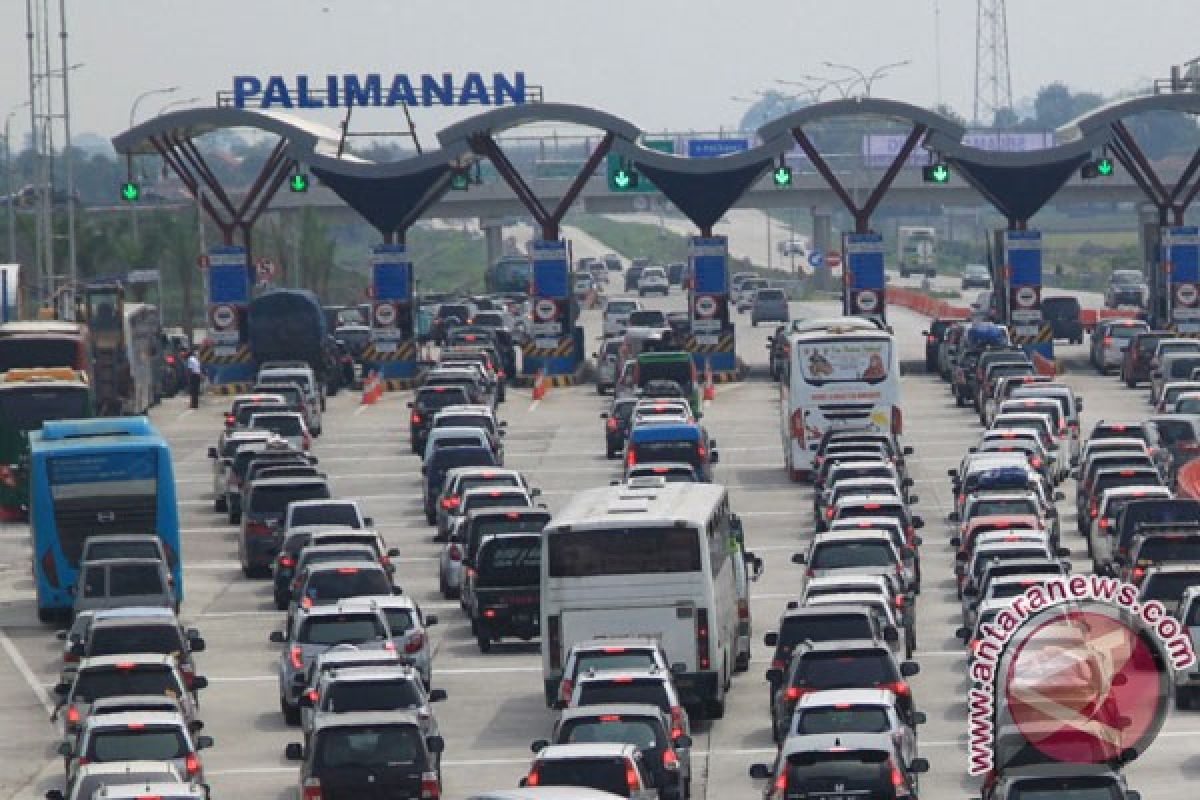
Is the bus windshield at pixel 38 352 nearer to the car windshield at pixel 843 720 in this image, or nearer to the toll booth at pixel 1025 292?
the toll booth at pixel 1025 292

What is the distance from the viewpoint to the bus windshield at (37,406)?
64.4 meters

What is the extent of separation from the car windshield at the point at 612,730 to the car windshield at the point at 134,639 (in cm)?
970

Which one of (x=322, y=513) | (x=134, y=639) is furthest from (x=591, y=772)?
(x=322, y=513)

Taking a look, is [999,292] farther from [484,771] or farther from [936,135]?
[484,771]

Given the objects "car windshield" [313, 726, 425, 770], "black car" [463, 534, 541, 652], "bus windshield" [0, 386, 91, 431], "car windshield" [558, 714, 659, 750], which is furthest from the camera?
"bus windshield" [0, 386, 91, 431]

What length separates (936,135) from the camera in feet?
299

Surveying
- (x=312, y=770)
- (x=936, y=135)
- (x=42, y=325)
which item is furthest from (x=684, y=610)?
(x=936, y=135)

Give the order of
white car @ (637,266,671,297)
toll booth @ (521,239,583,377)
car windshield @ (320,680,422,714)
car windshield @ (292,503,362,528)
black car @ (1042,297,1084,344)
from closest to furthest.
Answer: car windshield @ (320,680,422,714)
car windshield @ (292,503,362,528)
toll booth @ (521,239,583,377)
black car @ (1042,297,1084,344)
white car @ (637,266,671,297)

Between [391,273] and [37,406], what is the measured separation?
27.5m

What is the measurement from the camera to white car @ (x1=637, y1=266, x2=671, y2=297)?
525 feet

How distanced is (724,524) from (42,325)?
3727 centimetres

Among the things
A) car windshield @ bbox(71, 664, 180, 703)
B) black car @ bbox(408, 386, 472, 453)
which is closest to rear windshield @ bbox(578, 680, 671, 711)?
car windshield @ bbox(71, 664, 180, 703)

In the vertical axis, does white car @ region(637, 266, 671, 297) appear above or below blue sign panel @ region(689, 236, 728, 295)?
below

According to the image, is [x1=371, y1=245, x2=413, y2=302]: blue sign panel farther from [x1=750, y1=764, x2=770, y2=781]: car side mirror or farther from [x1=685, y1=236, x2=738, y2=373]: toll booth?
[x1=750, y1=764, x2=770, y2=781]: car side mirror
